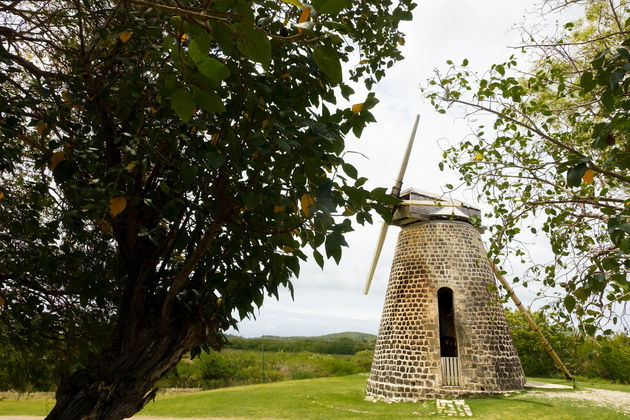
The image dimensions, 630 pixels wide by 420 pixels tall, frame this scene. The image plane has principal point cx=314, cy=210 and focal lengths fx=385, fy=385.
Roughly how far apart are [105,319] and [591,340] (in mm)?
4864

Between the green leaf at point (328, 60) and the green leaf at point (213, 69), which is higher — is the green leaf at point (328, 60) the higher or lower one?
the higher one

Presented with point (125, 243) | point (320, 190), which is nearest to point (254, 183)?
point (320, 190)

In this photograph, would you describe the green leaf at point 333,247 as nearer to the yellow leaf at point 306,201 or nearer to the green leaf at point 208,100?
the yellow leaf at point 306,201

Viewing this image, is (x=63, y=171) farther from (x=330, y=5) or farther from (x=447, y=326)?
(x=447, y=326)

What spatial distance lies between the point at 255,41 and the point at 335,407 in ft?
42.1

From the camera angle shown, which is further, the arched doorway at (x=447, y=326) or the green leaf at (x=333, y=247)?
the arched doorway at (x=447, y=326)

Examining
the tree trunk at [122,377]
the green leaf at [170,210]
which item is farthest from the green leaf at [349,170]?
the tree trunk at [122,377]

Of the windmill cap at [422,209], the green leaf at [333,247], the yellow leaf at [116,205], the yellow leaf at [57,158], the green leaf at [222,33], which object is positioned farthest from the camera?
the windmill cap at [422,209]

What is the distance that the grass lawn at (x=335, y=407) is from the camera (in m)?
9.90

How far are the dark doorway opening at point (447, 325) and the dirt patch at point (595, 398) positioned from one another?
3396 mm

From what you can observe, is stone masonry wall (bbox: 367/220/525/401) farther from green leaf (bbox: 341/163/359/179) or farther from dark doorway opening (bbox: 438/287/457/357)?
green leaf (bbox: 341/163/359/179)

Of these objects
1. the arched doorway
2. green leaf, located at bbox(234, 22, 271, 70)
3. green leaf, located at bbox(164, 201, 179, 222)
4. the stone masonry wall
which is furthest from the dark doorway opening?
green leaf, located at bbox(234, 22, 271, 70)

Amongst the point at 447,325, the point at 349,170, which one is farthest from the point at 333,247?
the point at 447,325

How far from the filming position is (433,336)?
12.5 m
